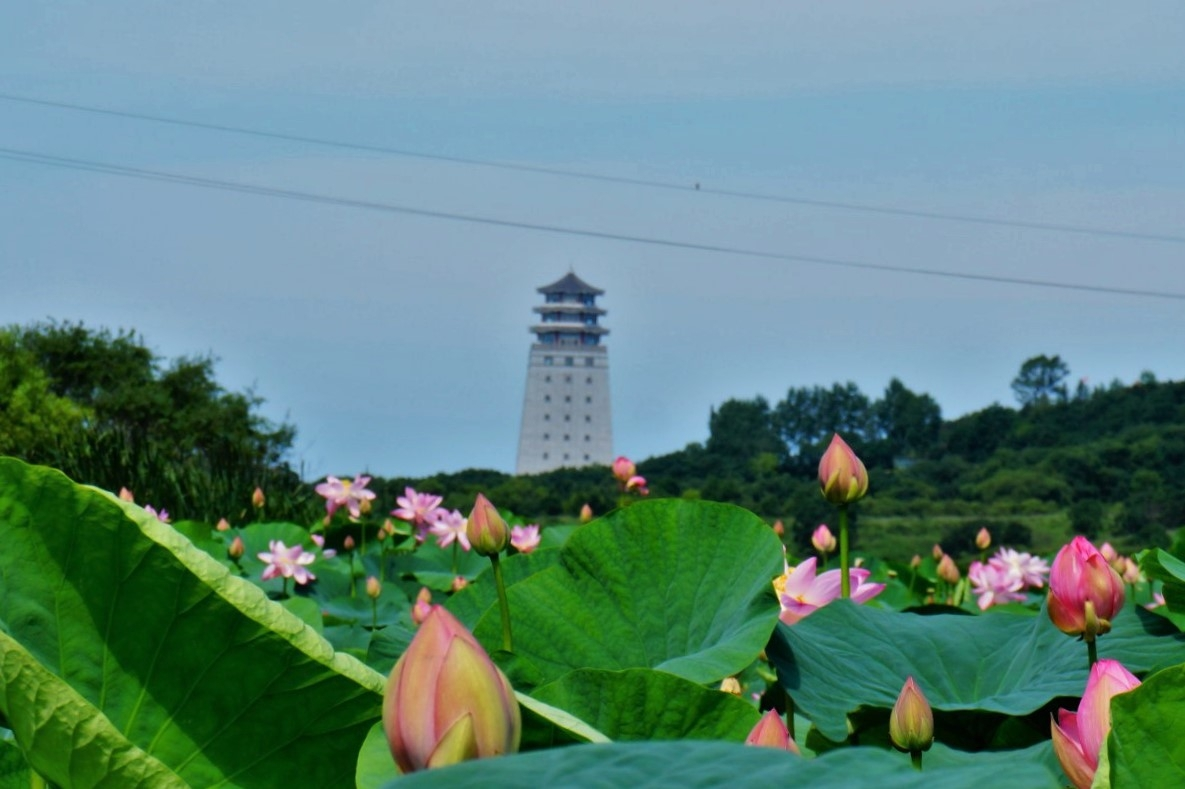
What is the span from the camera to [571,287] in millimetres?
60156

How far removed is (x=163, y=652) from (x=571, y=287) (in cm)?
5983

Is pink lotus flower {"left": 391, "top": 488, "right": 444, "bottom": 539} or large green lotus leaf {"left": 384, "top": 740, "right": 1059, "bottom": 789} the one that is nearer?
large green lotus leaf {"left": 384, "top": 740, "right": 1059, "bottom": 789}

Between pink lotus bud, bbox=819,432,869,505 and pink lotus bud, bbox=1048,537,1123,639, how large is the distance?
10.5 inches

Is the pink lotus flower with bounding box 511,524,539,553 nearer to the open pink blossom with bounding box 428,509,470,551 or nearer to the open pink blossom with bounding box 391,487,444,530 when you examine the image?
the open pink blossom with bounding box 428,509,470,551

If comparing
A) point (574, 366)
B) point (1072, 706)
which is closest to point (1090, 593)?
point (1072, 706)

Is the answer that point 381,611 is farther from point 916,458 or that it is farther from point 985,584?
point 916,458

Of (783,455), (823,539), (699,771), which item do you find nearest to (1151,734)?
(699,771)

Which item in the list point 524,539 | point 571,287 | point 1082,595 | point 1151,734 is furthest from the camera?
point 571,287

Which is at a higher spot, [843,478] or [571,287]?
[571,287]

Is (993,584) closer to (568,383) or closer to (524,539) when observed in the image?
(524,539)

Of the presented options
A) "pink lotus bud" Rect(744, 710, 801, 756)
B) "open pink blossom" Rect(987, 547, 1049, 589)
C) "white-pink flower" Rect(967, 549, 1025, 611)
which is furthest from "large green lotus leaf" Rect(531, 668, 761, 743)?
"open pink blossom" Rect(987, 547, 1049, 589)

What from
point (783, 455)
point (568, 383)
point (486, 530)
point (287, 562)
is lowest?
point (287, 562)

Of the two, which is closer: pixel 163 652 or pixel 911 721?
pixel 163 652

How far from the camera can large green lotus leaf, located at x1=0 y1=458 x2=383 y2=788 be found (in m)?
0.52
